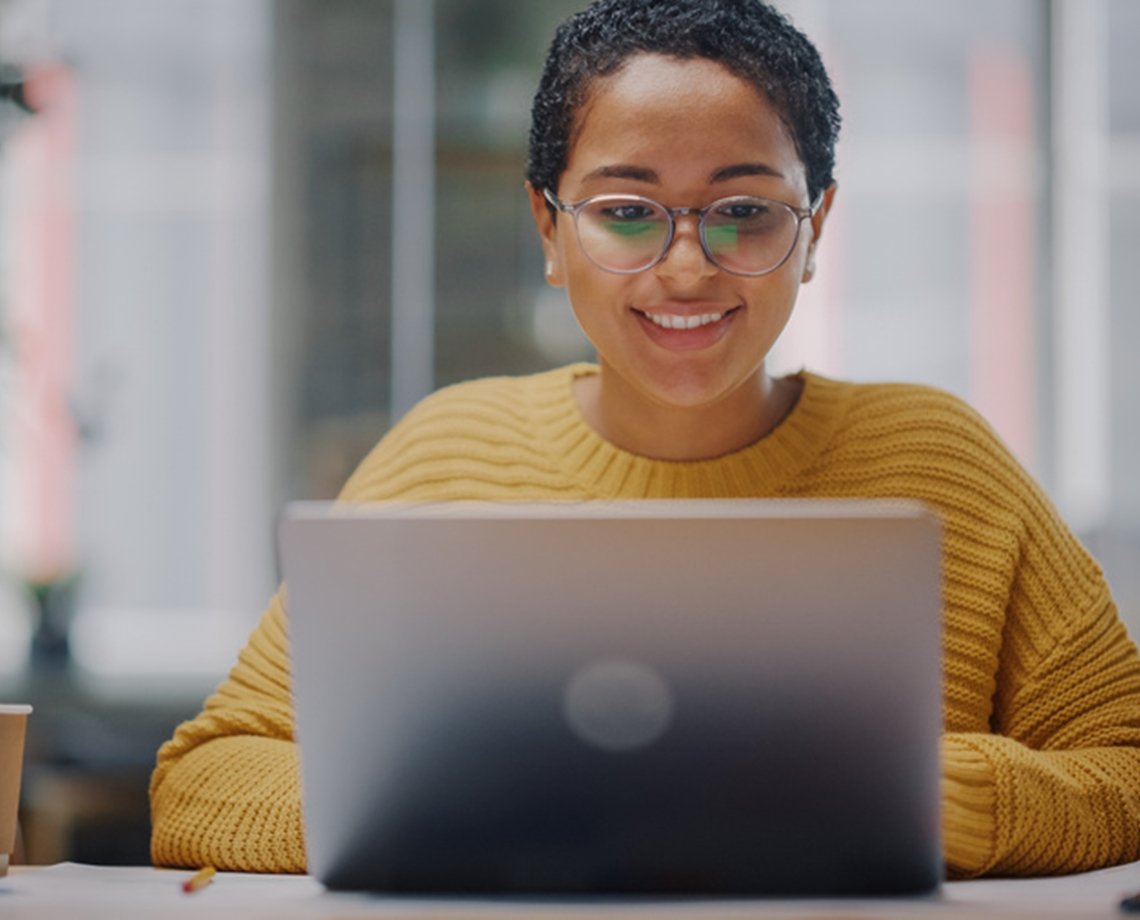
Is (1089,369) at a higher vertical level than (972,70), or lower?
lower

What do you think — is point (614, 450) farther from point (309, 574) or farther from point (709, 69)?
point (309, 574)

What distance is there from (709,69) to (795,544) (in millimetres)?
631

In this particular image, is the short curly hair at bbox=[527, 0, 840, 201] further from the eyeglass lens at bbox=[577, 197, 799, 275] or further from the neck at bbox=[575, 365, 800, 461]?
the neck at bbox=[575, 365, 800, 461]

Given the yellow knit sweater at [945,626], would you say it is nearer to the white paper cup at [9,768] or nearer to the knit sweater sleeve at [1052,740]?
the knit sweater sleeve at [1052,740]

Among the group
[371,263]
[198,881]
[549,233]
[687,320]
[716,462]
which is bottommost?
[198,881]

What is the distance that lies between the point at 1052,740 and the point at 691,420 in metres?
0.46

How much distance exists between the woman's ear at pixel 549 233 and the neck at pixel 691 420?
0.12 m

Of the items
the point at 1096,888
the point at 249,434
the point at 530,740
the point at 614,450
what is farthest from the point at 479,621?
the point at 249,434

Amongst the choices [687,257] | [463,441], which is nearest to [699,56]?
[687,257]

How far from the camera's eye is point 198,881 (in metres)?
1.04

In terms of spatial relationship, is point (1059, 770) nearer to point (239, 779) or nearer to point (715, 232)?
point (715, 232)

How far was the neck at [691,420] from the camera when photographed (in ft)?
4.84

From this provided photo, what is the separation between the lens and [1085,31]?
4.11 metres

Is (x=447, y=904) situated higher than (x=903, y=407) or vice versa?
(x=903, y=407)
